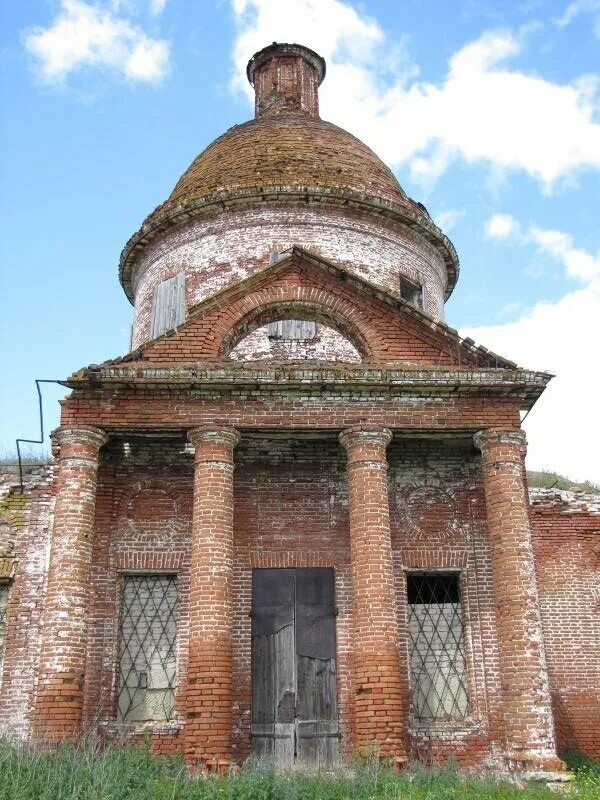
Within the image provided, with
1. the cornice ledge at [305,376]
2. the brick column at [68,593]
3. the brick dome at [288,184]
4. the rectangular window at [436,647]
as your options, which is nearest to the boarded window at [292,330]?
the brick dome at [288,184]

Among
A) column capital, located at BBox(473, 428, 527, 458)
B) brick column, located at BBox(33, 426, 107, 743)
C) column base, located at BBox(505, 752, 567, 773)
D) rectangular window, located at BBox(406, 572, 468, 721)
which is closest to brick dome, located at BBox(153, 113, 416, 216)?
column capital, located at BBox(473, 428, 527, 458)

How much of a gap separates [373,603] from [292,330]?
230 inches

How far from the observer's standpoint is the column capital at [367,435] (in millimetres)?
10641

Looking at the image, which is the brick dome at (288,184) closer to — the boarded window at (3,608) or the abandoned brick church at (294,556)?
the abandoned brick church at (294,556)

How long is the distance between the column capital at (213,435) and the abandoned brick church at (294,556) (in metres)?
0.03

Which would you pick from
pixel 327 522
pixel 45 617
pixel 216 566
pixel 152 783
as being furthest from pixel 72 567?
pixel 327 522

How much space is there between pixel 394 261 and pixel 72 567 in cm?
888

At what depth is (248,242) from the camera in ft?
50.7

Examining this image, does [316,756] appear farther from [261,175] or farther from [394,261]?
[261,175]

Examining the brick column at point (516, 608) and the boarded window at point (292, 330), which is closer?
the brick column at point (516, 608)

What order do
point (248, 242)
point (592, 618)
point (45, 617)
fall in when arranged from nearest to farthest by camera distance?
point (45, 617), point (592, 618), point (248, 242)

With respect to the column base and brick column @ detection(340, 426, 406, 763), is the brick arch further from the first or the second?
the column base

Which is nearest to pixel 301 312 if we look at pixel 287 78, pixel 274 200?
→ pixel 274 200

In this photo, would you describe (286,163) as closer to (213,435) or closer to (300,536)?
(213,435)
